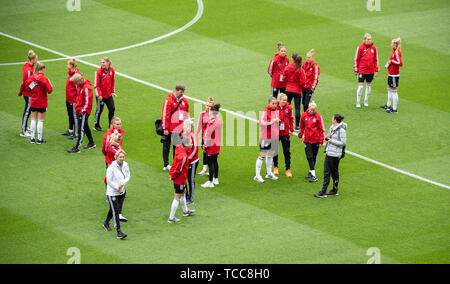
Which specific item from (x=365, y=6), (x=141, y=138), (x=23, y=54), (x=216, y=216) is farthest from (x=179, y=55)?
(x=216, y=216)

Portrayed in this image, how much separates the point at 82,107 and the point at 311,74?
7.09 meters

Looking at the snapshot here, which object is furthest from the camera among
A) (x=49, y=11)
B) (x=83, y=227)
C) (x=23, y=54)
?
(x=49, y=11)

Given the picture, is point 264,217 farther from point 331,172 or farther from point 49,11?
point 49,11

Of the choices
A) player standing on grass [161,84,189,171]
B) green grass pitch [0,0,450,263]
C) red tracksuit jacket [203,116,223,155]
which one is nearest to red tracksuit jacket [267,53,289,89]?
green grass pitch [0,0,450,263]

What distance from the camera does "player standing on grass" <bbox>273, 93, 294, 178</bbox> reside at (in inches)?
841

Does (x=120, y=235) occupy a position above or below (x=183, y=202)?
below

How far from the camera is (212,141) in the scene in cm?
2047

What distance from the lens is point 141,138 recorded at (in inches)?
938

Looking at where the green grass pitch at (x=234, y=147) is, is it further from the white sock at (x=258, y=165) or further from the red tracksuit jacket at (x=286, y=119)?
the red tracksuit jacket at (x=286, y=119)

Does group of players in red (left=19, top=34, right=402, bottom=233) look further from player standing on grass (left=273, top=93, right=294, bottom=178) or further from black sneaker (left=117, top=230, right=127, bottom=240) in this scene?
black sneaker (left=117, top=230, right=127, bottom=240)

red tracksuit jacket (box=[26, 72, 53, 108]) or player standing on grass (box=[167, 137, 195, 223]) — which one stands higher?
red tracksuit jacket (box=[26, 72, 53, 108])

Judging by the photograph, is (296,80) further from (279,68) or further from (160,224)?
(160,224)

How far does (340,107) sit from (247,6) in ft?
38.3

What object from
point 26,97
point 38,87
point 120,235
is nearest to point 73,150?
point 38,87
